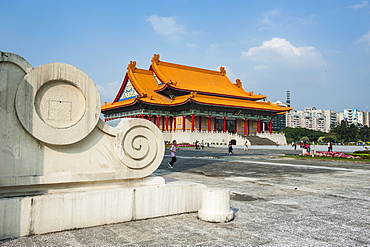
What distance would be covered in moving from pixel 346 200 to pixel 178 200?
12.9ft

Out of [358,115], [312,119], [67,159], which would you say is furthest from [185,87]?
[358,115]

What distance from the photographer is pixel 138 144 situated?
207 inches

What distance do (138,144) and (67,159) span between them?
1.10m

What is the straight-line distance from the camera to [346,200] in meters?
7.02

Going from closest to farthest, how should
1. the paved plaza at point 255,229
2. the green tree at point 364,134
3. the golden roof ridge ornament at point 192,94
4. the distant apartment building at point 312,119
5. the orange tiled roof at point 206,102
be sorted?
the paved plaza at point 255,229 < the golden roof ridge ornament at point 192,94 < the orange tiled roof at point 206,102 < the green tree at point 364,134 < the distant apartment building at point 312,119

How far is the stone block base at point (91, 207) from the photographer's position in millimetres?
4039

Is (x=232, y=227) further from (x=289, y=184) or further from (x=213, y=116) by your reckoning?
(x=213, y=116)

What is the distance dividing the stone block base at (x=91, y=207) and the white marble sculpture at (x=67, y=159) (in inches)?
0.4

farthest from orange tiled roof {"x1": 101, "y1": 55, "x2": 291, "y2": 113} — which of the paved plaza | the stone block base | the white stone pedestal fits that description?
the white stone pedestal

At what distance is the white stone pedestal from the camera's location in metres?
4.96

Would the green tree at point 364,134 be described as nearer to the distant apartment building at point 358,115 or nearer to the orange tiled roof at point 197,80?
the orange tiled roof at point 197,80

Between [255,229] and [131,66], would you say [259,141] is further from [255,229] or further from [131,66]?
[255,229]

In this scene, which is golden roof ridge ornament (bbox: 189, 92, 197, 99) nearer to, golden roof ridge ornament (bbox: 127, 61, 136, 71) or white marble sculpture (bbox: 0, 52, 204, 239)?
golden roof ridge ornament (bbox: 127, 61, 136, 71)

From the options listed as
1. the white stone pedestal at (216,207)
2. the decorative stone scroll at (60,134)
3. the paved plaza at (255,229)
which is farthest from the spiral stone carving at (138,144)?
the white stone pedestal at (216,207)
